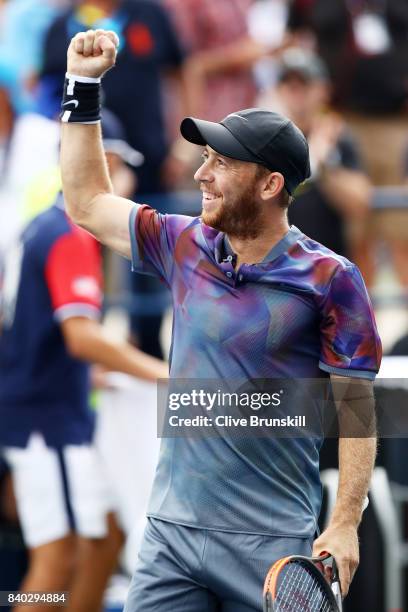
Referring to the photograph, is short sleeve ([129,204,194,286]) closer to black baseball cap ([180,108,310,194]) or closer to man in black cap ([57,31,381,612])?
man in black cap ([57,31,381,612])

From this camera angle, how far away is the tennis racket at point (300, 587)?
374 cm

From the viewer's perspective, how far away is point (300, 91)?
8.52 m

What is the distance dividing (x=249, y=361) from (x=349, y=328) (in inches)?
12.4

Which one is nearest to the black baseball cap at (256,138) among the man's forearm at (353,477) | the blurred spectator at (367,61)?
the man's forearm at (353,477)

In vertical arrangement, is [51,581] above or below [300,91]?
below

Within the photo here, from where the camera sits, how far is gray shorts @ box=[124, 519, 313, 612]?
4.11 metres

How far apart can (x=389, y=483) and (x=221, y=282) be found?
260 centimetres

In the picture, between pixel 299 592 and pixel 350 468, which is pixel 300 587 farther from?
pixel 350 468

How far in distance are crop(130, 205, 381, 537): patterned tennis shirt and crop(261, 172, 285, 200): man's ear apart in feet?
0.47

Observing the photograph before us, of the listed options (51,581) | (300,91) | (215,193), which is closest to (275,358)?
(215,193)

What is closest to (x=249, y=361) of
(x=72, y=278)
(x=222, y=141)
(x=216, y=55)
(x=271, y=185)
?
(x=271, y=185)

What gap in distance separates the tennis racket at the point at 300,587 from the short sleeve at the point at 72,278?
2.32m

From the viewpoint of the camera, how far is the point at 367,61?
9.35 meters

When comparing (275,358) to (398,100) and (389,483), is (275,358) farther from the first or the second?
(398,100)
